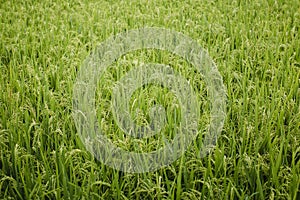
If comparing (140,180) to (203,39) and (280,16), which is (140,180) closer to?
(203,39)

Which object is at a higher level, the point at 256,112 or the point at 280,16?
the point at 280,16

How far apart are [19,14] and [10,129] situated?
10.5 ft

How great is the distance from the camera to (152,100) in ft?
7.95

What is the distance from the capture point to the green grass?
1.77 m

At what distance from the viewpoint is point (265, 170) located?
1824mm

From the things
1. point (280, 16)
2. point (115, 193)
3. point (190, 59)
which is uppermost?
point (280, 16)

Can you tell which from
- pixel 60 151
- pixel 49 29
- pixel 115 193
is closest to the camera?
→ pixel 115 193

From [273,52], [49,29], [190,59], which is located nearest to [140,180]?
[190,59]

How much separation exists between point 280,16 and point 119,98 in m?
2.97

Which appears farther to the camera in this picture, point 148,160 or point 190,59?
point 190,59

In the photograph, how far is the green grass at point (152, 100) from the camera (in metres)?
1.77

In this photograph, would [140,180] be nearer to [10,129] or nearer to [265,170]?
[265,170]

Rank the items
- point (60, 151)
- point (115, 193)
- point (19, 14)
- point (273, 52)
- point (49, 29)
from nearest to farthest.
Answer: point (115, 193), point (60, 151), point (273, 52), point (49, 29), point (19, 14)

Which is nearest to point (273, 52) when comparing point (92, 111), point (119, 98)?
point (119, 98)
